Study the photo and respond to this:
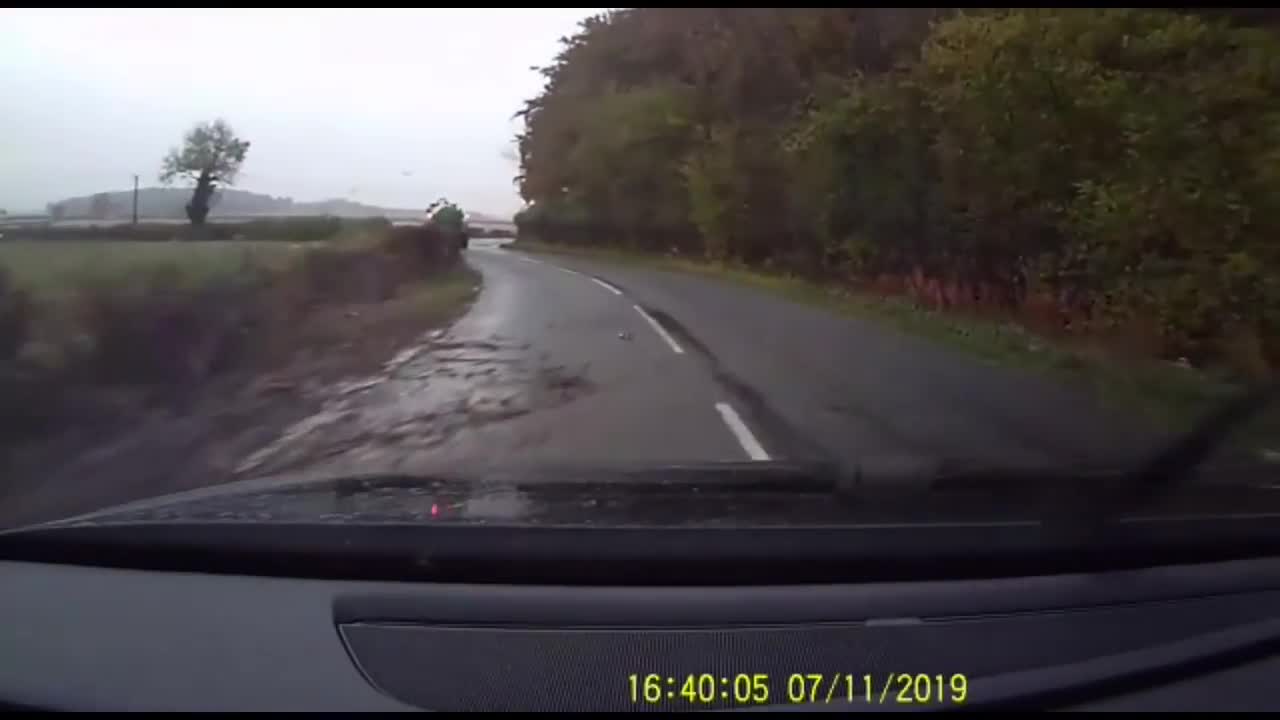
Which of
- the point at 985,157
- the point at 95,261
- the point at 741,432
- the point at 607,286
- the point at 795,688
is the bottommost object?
the point at 741,432

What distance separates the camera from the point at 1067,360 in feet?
45.7

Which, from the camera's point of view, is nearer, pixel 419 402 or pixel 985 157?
pixel 419 402

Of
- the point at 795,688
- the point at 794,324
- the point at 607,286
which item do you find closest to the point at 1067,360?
the point at 794,324

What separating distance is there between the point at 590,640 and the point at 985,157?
18.0 meters

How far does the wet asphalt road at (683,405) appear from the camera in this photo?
26.5 feet

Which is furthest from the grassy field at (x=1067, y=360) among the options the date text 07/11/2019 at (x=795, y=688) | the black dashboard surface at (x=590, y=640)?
the date text 07/11/2019 at (x=795, y=688)

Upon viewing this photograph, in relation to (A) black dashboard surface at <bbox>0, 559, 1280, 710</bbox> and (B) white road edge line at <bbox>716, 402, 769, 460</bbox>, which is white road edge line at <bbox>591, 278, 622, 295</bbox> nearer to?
(B) white road edge line at <bbox>716, 402, 769, 460</bbox>

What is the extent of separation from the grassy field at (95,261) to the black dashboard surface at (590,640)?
824cm

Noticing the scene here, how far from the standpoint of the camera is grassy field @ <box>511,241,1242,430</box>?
35.1 ft

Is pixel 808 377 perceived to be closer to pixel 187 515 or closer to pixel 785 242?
pixel 187 515

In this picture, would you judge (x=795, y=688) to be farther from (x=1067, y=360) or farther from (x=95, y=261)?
(x=1067, y=360)

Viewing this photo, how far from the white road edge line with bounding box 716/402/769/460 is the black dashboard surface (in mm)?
4662

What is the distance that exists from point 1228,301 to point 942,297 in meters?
12.3

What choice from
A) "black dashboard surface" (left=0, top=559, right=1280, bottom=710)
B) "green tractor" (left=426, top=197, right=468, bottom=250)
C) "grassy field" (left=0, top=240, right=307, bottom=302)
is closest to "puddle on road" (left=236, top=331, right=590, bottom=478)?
"grassy field" (left=0, top=240, right=307, bottom=302)
